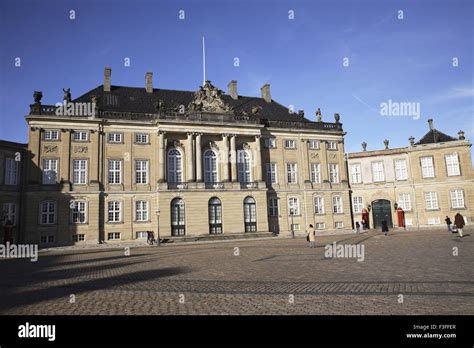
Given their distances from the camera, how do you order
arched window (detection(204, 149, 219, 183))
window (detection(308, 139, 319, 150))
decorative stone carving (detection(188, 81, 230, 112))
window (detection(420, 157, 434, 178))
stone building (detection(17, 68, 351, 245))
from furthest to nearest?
window (detection(308, 139, 319, 150)) < window (detection(420, 157, 434, 178)) < arched window (detection(204, 149, 219, 183)) < decorative stone carving (detection(188, 81, 230, 112)) < stone building (detection(17, 68, 351, 245))

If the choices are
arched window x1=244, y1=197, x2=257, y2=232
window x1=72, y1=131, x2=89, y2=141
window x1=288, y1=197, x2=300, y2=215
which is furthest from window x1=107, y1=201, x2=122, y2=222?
window x1=288, y1=197, x2=300, y2=215

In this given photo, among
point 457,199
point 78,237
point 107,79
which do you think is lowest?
point 78,237

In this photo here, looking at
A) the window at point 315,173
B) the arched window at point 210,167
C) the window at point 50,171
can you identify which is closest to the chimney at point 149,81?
the arched window at point 210,167

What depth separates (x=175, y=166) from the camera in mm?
39656

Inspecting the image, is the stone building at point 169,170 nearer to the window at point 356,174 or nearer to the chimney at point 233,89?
the window at point 356,174

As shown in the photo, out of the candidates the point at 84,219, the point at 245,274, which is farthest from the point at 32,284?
the point at 84,219

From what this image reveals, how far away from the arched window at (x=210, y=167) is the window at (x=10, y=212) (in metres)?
19.2

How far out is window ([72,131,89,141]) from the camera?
36375 mm

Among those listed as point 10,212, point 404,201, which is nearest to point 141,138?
point 10,212

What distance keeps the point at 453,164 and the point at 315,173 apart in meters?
16.5

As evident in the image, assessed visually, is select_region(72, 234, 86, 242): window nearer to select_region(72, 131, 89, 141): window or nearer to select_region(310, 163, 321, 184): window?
select_region(72, 131, 89, 141): window

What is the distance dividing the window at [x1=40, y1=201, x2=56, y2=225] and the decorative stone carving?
17.9 m

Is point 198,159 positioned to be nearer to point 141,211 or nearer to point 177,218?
point 177,218

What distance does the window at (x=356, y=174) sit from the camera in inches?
1881
